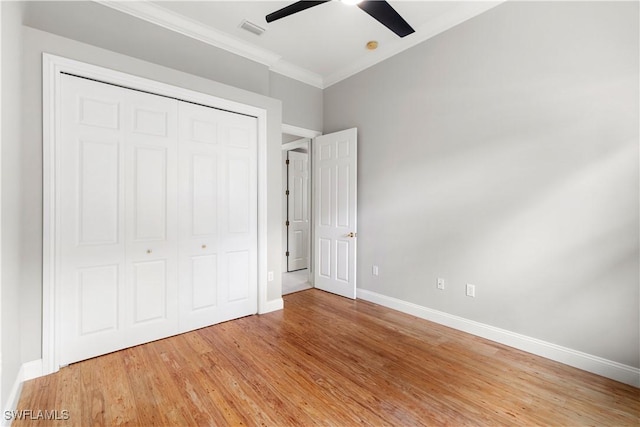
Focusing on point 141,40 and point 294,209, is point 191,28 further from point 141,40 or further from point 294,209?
point 294,209

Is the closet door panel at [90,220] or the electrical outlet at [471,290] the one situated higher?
the closet door panel at [90,220]

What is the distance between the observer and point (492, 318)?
2713 mm

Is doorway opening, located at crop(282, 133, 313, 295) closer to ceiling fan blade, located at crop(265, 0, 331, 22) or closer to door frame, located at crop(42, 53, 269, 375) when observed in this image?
ceiling fan blade, located at crop(265, 0, 331, 22)

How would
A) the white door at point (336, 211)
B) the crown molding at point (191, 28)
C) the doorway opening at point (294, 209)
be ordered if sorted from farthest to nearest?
1. the doorway opening at point (294, 209)
2. the white door at point (336, 211)
3. the crown molding at point (191, 28)

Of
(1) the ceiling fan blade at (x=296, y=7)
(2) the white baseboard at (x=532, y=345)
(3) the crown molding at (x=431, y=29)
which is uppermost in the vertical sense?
(3) the crown molding at (x=431, y=29)

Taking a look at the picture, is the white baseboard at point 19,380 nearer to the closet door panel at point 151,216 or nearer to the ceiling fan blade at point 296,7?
the closet door panel at point 151,216

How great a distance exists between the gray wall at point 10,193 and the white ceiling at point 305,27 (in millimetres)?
1273

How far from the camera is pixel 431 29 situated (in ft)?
10.2

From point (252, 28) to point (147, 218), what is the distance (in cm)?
233

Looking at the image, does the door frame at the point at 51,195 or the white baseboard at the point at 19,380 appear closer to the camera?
the white baseboard at the point at 19,380

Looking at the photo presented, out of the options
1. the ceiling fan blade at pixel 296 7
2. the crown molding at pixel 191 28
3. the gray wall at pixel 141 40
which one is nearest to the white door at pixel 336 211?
the gray wall at pixel 141 40

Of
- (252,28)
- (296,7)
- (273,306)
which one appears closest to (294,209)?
(273,306)

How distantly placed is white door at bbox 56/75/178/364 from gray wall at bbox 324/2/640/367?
2.50 metres

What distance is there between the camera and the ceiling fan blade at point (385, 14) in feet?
6.64
